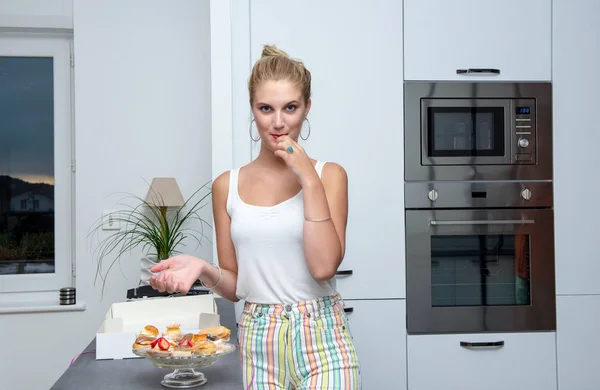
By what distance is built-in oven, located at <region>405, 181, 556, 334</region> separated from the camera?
2.84 metres

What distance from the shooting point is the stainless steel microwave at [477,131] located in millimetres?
2854

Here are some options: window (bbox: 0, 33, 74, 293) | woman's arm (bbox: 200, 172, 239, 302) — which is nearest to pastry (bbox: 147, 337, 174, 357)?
woman's arm (bbox: 200, 172, 239, 302)

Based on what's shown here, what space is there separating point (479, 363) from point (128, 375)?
1681 mm

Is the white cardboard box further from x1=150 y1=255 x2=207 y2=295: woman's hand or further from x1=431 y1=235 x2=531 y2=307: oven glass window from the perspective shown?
x1=431 y1=235 x2=531 y2=307: oven glass window

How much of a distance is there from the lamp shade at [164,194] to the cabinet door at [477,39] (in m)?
1.28

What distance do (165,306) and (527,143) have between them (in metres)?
1.63

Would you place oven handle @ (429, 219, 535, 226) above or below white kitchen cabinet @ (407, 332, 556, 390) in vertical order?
above

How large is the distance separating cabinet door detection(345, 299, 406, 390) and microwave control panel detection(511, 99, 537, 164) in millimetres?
794

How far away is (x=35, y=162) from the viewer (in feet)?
12.9

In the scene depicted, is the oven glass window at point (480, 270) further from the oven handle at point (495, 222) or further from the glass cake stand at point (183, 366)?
the glass cake stand at point (183, 366)

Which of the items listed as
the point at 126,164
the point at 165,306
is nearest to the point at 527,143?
the point at 165,306

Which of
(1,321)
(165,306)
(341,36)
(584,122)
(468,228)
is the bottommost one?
(1,321)

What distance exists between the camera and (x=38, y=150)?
12.9ft

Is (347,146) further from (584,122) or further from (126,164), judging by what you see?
(126,164)
